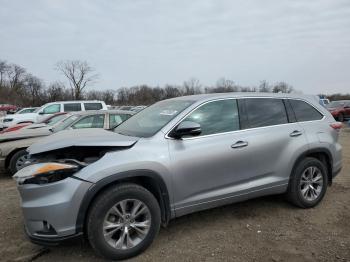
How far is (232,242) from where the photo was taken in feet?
12.3

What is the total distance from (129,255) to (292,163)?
257 cm

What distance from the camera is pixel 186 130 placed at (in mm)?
3582

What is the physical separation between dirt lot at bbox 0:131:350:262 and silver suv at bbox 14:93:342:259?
312 mm

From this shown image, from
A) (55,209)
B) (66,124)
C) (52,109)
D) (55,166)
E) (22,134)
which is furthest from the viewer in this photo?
(52,109)

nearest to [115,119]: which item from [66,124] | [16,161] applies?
[66,124]

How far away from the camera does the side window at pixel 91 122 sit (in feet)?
25.4

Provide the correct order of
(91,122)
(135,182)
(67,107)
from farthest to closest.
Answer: (67,107) < (91,122) < (135,182)

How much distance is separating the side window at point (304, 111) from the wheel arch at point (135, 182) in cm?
248

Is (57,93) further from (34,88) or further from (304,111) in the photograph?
(304,111)

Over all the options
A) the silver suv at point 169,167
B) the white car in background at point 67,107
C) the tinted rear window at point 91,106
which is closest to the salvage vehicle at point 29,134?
the silver suv at point 169,167

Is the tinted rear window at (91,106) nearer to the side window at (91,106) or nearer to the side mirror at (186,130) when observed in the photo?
the side window at (91,106)

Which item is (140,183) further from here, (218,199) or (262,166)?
(262,166)

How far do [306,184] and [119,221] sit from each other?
2.89 metres

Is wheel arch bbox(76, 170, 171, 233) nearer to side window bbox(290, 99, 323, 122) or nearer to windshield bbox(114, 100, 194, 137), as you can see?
windshield bbox(114, 100, 194, 137)
